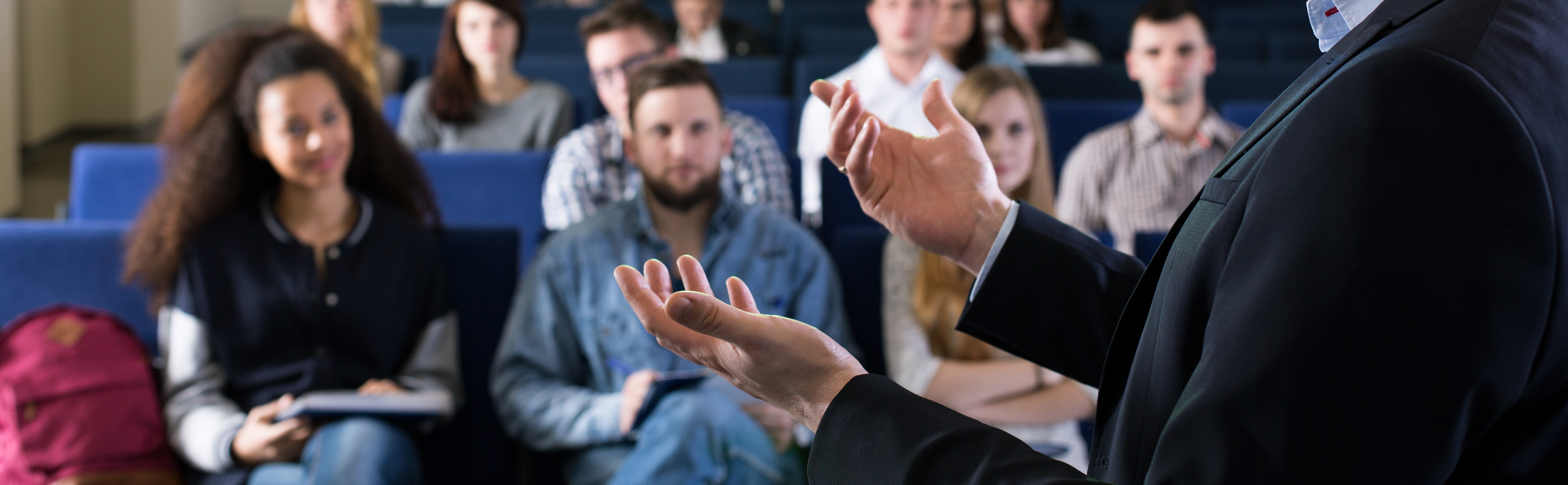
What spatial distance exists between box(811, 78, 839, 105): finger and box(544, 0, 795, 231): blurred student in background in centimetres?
162

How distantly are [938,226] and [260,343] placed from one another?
4.40ft

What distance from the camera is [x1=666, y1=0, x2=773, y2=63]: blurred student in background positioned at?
14.6 ft

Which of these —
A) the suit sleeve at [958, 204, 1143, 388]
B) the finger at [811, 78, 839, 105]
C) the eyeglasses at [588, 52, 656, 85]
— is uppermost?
the finger at [811, 78, 839, 105]

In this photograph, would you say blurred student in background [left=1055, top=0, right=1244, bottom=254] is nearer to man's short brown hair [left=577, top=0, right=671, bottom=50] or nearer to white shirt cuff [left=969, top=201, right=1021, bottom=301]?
man's short brown hair [left=577, top=0, right=671, bottom=50]

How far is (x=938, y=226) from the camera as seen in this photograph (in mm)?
926

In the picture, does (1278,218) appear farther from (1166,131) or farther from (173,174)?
(1166,131)

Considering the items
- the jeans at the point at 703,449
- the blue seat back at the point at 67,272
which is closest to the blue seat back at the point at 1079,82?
the jeans at the point at 703,449

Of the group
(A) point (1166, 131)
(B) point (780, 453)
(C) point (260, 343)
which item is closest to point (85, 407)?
(C) point (260, 343)

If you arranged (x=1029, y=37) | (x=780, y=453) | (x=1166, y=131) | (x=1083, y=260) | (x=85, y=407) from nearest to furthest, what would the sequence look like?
(x=1083, y=260), (x=85, y=407), (x=780, y=453), (x=1166, y=131), (x=1029, y=37)

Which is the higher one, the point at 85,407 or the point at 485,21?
the point at 485,21

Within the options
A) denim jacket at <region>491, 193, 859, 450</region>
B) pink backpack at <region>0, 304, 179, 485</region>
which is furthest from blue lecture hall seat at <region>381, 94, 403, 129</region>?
pink backpack at <region>0, 304, 179, 485</region>

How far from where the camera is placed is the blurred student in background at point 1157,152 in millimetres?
2922

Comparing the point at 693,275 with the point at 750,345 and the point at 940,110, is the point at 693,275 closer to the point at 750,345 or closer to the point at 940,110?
the point at 750,345

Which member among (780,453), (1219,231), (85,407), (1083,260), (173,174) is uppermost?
(1219,231)
